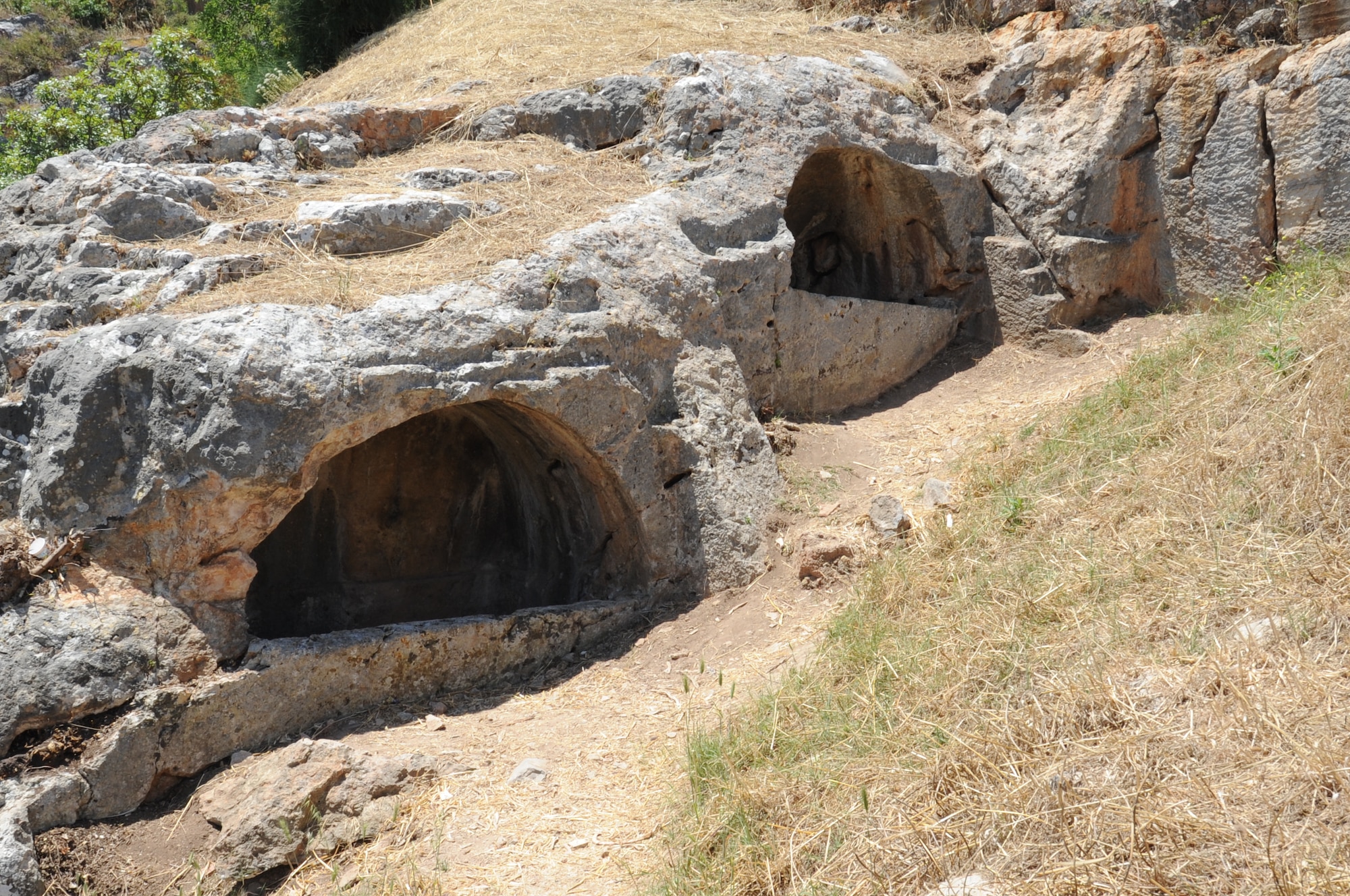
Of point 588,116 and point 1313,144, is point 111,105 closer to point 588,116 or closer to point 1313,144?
point 588,116

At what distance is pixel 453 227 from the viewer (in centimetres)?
657

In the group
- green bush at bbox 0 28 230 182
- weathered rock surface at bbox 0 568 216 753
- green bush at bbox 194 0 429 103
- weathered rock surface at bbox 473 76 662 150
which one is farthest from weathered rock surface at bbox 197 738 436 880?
green bush at bbox 194 0 429 103

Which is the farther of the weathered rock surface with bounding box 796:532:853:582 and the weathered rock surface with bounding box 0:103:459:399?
the weathered rock surface with bounding box 796:532:853:582

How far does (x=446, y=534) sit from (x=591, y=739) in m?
2.82

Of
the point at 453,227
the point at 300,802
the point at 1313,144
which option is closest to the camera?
the point at 300,802

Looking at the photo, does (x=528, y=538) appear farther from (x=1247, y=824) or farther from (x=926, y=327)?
(x=1247, y=824)

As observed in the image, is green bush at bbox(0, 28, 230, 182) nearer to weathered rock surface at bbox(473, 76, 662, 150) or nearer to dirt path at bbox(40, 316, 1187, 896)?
weathered rock surface at bbox(473, 76, 662, 150)

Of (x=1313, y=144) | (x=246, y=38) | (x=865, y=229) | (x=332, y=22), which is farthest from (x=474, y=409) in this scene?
(x=246, y=38)

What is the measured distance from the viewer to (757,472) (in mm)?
6664

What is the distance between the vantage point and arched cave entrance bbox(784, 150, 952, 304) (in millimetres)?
8703

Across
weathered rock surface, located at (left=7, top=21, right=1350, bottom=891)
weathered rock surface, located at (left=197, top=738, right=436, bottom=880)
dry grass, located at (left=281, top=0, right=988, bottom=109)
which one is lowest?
weathered rock surface, located at (left=197, top=738, right=436, bottom=880)

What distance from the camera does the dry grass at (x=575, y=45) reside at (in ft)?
28.7

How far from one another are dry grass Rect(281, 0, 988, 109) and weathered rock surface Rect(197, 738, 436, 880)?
5.36m

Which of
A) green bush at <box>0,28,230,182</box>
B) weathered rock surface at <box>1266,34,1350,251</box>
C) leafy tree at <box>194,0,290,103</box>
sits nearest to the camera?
weathered rock surface at <box>1266,34,1350,251</box>
